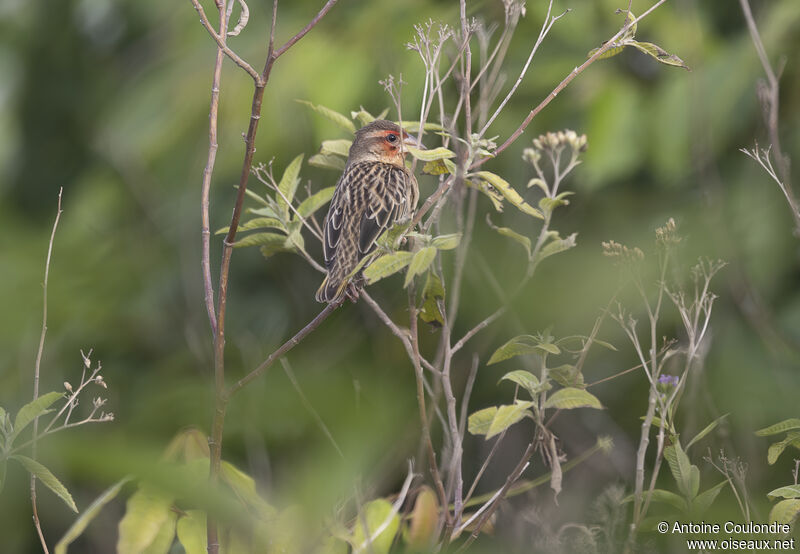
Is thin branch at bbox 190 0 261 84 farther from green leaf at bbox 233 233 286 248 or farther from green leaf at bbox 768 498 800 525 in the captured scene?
green leaf at bbox 768 498 800 525

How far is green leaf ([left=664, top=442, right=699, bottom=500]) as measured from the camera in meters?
1.39

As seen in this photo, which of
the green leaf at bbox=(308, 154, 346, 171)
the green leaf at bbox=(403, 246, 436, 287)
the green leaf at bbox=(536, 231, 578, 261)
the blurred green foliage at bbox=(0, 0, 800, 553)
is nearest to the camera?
the green leaf at bbox=(403, 246, 436, 287)

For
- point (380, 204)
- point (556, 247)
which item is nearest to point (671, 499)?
point (556, 247)

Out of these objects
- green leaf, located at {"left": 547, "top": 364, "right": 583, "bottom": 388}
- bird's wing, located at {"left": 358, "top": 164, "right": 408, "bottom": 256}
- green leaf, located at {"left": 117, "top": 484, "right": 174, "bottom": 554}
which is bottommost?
green leaf, located at {"left": 117, "top": 484, "right": 174, "bottom": 554}

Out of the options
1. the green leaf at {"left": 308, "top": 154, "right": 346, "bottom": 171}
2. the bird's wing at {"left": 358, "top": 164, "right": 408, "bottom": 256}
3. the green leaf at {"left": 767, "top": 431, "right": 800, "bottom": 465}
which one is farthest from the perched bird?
the green leaf at {"left": 767, "top": 431, "right": 800, "bottom": 465}

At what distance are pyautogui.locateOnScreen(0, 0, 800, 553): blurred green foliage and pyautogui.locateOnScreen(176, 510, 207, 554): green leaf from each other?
138mm

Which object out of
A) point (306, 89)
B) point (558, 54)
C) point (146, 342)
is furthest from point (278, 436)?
point (558, 54)

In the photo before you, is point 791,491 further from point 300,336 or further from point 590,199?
point 590,199

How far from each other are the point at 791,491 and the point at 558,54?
5.62 ft

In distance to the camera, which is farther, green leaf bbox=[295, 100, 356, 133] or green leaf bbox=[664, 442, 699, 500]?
green leaf bbox=[295, 100, 356, 133]

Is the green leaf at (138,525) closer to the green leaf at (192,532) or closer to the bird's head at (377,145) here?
the green leaf at (192,532)

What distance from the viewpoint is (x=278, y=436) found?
783 mm

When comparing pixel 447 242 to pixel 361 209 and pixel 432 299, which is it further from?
pixel 361 209

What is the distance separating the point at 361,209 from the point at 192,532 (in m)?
1.05
